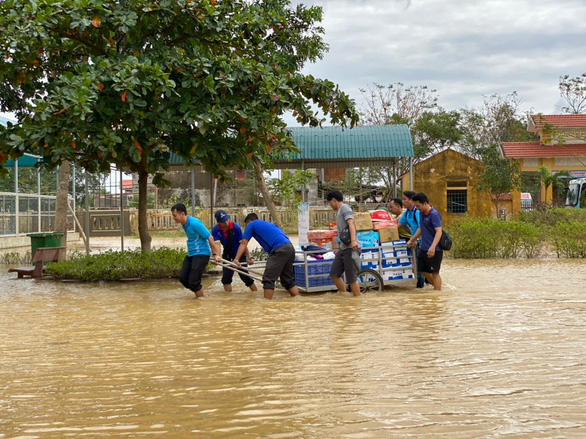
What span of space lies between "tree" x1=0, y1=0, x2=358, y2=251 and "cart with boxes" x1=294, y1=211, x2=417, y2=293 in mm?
3038

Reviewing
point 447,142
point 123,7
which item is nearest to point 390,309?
point 123,7

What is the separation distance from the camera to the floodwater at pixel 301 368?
4949 mm

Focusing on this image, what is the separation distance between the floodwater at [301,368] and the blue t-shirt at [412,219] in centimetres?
139

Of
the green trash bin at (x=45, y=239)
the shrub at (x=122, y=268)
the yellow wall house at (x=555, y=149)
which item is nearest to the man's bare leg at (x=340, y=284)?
the shrub at (x=122, y=268)

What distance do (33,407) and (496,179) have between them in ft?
107

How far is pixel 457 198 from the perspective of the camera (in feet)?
125

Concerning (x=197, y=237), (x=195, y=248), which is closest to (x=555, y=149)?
(x=197, y=237)

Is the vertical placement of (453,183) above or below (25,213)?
above

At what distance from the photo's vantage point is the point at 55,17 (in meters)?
13.8

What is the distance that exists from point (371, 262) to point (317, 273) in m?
0.93

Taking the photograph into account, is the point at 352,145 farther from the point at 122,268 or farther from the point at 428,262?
the point at 428,262

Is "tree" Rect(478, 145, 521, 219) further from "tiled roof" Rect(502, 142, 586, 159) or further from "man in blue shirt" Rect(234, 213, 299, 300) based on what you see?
"man in blue shirt" Rect(234, 213, 299, 300)

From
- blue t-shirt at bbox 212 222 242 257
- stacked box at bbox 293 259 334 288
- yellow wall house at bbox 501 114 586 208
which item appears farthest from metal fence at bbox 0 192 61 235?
yellow wall house at bbox 501 114 586 208

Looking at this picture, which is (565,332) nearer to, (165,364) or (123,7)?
(165,364)
